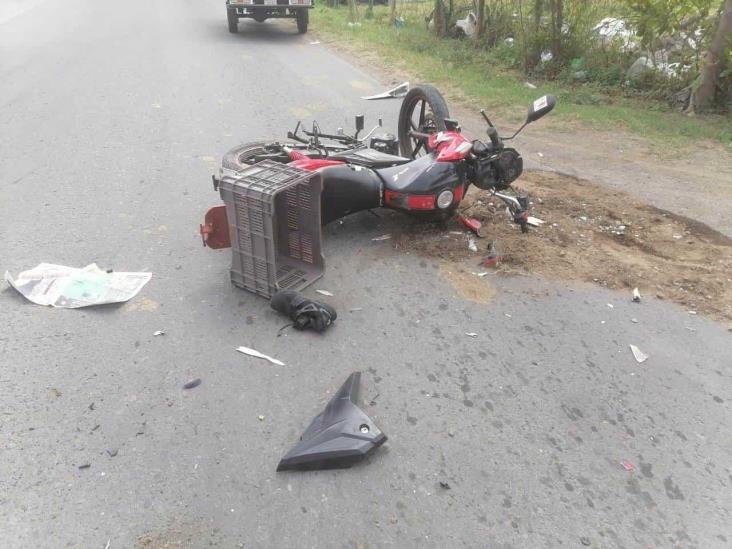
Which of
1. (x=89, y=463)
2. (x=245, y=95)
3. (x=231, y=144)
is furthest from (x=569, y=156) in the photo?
(x=89, y=463)

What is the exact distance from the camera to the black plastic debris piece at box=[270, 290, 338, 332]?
3.36 meters

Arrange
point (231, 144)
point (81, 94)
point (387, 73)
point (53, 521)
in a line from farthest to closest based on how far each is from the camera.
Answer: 1. point (387, 73)
2. point (81, 94)
3. point (231, 144)
4. point (53, 521)

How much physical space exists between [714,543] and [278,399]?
2003 millimetres

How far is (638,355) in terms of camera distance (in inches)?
132

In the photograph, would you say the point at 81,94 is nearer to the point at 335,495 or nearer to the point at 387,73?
the point at 387,73

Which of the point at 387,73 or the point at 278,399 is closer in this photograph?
the point at 278,399

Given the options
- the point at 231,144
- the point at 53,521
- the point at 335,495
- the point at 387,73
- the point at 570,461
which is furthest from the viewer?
the point at 387,73

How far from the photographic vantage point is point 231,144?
635 cm

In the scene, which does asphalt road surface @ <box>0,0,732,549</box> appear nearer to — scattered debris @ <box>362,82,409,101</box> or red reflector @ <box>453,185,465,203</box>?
red reflector @ <box>453,185,465,203</box>

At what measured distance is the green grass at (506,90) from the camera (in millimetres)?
7605

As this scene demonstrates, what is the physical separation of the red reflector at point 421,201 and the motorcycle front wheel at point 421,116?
1003 millimetres

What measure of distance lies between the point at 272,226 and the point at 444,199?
1.42 m

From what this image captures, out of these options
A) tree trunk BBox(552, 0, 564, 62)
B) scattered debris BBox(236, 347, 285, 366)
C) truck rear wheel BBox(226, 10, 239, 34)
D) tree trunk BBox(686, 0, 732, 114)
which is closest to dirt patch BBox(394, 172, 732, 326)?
scattered debris BBox(236, 347, 285, 366)

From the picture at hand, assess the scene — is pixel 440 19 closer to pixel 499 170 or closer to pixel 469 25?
pixel 469 25
